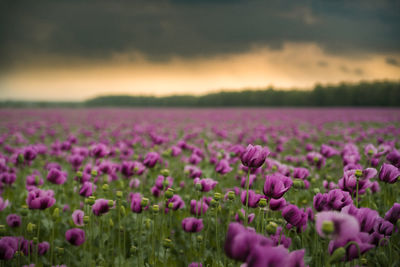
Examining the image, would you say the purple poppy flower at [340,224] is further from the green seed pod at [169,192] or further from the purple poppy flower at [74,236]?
the purple poppy flower at [74,236]

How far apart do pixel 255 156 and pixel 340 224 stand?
1.76ft

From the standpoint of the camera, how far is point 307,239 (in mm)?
2203

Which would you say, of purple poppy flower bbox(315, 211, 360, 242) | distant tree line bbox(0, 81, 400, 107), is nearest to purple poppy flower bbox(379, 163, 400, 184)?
purple poppy flower bbox(315, 211, 360, 242)

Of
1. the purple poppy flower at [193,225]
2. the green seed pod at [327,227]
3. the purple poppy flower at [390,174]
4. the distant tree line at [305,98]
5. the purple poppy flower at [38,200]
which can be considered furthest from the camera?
the distant tree line at [305,98]

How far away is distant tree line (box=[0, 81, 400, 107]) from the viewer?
45156 mm

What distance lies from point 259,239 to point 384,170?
117 cm

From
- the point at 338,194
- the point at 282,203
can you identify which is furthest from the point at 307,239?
the point at 338,194

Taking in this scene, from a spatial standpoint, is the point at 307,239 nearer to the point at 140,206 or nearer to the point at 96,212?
the point at 140,206

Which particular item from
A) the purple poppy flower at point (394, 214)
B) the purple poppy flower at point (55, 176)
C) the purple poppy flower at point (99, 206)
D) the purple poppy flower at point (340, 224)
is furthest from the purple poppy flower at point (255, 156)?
the purple poppy flower at point (55, 176)

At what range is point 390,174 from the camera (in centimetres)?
156

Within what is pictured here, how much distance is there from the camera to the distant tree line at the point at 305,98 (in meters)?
45.2

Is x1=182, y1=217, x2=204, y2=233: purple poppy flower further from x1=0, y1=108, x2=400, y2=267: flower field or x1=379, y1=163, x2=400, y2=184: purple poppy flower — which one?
x1=379, y1=163, x2=400, y2=184: purple poppy flower

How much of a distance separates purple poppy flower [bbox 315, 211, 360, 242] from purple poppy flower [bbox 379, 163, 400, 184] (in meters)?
0.86

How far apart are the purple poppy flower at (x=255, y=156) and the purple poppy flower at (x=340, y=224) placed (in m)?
0.49
